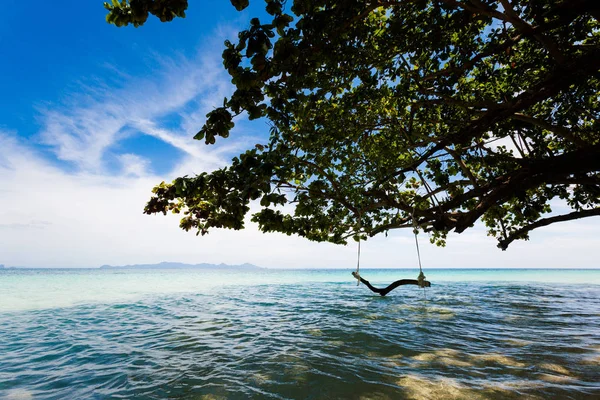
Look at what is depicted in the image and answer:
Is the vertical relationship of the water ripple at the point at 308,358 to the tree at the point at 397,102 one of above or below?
below

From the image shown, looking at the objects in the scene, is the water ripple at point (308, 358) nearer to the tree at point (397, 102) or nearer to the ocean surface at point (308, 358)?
the ocean surface at point (308, 358)

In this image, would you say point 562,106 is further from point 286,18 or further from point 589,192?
point 286,18

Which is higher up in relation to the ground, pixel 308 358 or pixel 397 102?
pixel 397 102

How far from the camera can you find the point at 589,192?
30.5 ft

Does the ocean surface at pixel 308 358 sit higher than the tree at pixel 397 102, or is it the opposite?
the tree at pixel 397 102

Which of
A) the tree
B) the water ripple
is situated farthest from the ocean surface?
the tree

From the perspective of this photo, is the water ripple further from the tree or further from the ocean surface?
the tree

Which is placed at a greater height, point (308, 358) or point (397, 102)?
point (397, 102)

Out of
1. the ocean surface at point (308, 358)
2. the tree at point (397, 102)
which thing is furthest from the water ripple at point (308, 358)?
the tree at point (397, 102)

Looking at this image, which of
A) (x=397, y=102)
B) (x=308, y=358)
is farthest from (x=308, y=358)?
(x=397, y=102)

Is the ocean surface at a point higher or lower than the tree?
lower

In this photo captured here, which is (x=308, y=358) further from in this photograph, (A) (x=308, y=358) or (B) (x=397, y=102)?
(B) (x=397, y=102)

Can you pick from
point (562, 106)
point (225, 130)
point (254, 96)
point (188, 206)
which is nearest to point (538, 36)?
point (562, 106)

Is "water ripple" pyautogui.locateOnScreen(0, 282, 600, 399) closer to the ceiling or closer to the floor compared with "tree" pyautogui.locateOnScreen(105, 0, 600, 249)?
closer to the floor
